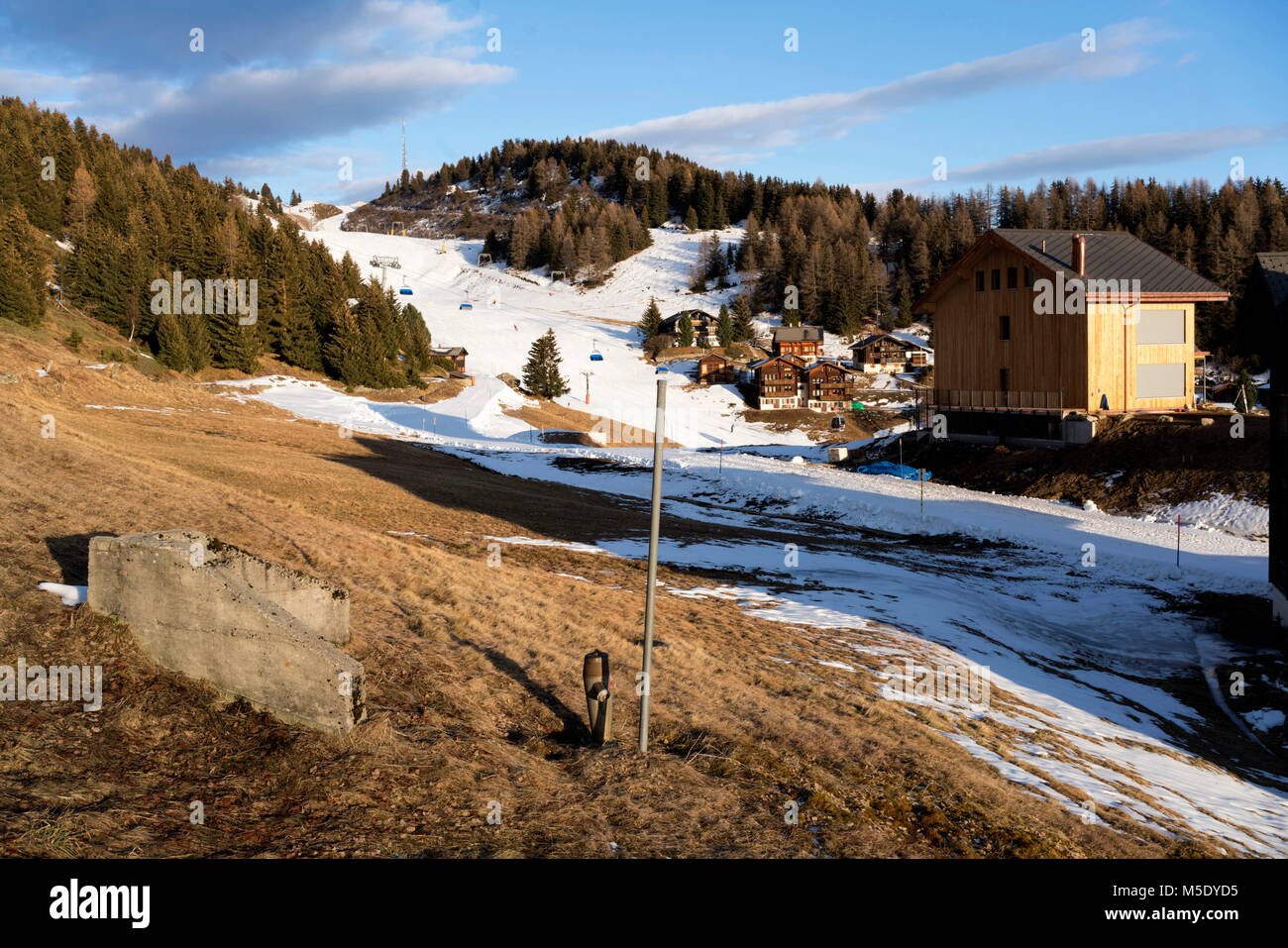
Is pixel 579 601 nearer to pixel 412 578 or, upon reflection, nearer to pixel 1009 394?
pixel 412 578

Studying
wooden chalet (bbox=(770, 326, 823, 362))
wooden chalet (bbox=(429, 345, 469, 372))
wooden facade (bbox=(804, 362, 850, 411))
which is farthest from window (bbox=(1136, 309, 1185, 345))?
wooden chalet (bbox=(770, 326, 823, 362))

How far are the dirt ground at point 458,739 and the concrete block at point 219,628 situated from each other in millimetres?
211

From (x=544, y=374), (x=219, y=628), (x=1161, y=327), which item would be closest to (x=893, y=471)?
(x=1161, y=327)

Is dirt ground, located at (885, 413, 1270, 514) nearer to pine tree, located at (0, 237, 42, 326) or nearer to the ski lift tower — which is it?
pine tree, located at (0, 237, 42, 326)

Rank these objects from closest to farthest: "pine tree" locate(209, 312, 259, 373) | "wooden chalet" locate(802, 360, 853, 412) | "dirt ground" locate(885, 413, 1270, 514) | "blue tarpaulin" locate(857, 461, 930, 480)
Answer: "dirt ground" locate(885, 413, 1270, 514) < "blue tarpaulin" locate(857, 461, 930, 480) < "pine tree" locate(209, 312, 259, 373) < "wooden chalet" locate(802, 360, 853, 412)

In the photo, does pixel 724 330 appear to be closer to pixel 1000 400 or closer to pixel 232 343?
pixel 232 343

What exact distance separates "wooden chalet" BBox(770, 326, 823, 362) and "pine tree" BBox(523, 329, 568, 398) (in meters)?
43.2

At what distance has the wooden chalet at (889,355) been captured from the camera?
116688 mm

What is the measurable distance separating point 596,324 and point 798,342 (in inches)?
1463

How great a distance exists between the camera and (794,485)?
36438 millimetres

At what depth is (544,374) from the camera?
9012cm

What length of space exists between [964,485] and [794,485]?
8.54m

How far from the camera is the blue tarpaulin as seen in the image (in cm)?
4138
